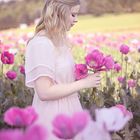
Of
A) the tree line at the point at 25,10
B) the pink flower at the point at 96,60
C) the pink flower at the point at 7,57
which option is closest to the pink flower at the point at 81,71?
the pink flower at the point at 96,60

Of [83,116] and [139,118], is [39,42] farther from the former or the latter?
[139,118]

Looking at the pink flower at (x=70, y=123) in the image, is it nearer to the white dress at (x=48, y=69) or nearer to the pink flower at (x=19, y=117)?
the pink flower at (x=19, y=117)

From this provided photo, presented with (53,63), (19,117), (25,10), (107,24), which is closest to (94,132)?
(19,117)

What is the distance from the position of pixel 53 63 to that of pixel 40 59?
71 millimetres

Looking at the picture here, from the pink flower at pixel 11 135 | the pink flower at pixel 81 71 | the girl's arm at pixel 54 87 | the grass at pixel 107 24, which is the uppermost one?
the grass at pixel 107 24

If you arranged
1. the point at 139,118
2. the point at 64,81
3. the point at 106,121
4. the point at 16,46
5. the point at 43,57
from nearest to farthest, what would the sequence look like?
the point at 106,121 < the point at 43,57 < the point at 64,81 < the point at 139,118 < the point at 16,46

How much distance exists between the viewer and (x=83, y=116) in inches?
40.9

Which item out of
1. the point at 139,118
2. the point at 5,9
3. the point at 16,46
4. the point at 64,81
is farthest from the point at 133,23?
the point at 64,81

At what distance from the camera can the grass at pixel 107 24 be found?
12062 mm

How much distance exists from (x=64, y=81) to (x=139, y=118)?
1.54m

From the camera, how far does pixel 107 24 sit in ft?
41.0

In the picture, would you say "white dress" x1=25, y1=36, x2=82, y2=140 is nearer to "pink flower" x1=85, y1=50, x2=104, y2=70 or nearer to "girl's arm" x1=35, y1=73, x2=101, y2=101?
"girl's arm" x1=35, y1=73, x2=101, y2=101

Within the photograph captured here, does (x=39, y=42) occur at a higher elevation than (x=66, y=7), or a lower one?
lower

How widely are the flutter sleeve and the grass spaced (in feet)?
30.9
